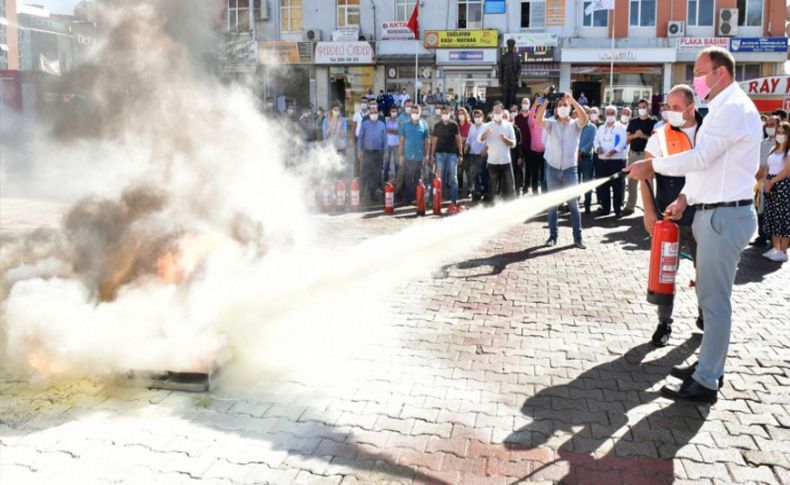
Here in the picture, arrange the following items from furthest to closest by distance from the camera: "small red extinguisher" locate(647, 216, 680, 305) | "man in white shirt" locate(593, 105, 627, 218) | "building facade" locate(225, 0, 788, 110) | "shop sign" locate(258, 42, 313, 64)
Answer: "shop sign" locate(258, 42, 313, 64) < "building facade" locate(225, 0, 788, 110) < "man in white shirt" locate(593, 105, 627, 218) < "small red extinguisher" locate(647, 216, 680, 305)

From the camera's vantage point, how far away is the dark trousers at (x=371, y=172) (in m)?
15.2

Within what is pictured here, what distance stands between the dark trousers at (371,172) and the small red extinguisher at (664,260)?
34.0 feet

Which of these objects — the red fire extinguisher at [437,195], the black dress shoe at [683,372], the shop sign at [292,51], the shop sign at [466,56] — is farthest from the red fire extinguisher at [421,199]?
the shop sign at [292,51]

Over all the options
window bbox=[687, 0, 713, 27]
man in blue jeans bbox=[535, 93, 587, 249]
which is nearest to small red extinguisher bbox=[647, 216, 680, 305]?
man in blue jeans bbox=[535, 93, 587, 249]

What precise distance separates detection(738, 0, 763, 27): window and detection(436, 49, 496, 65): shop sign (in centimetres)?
1227

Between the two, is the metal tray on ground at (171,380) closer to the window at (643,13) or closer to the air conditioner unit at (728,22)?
the window at (643,13)

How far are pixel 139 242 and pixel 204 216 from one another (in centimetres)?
96

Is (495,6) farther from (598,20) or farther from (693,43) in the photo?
(693,43)

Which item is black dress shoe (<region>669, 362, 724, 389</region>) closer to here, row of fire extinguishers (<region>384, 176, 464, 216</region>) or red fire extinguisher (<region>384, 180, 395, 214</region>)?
row of fire extinguishers (<region>384, 176, 464, 216</region>)

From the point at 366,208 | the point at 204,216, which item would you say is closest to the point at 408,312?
the point at 204,216

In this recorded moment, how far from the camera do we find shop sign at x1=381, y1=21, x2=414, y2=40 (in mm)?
32281

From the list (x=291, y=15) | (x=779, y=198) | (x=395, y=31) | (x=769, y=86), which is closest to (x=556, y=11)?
(x=395, y=31)

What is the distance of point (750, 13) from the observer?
1251 inches

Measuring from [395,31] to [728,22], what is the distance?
15.9 metres
